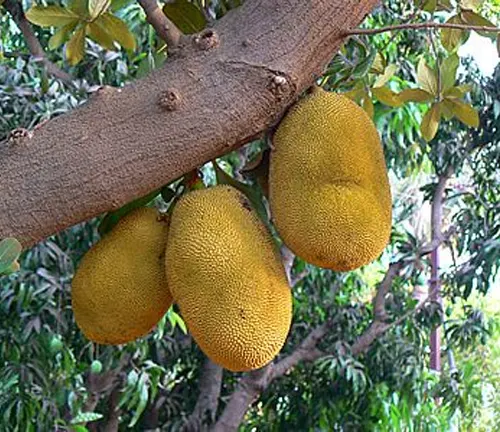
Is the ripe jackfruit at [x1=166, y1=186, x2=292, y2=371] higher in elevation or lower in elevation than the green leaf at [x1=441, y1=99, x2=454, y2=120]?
higher

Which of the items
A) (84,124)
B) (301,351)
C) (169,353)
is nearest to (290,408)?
(301,351)

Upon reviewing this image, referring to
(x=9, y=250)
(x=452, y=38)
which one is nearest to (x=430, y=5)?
(x=452, y=38)

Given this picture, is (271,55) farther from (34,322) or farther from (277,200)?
(34,322)

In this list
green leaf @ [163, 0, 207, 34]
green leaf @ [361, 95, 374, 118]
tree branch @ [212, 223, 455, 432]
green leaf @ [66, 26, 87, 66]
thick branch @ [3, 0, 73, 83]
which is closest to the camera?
green leaf @ [163, 0, 207, 34]

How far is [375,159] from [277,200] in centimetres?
10

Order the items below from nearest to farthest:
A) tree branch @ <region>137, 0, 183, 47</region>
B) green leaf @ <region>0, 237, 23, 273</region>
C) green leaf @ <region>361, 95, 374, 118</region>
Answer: green leaf @ <region>0, 237, 23, 273</region> < tree branch @ <region>137, 0, 183, 47</region> < green leaf @ <region>361, 95, 374, 118</region>

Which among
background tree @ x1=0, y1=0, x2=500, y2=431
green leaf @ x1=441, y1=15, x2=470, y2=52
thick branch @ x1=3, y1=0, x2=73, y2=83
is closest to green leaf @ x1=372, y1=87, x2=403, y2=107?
background tree @ x1=0, y1=0, x2=500, y2=431

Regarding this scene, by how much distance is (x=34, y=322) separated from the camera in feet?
5.87

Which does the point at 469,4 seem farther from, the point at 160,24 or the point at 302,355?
the point at 302,355

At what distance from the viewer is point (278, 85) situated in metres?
0.66

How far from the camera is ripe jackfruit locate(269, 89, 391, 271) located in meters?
0.72

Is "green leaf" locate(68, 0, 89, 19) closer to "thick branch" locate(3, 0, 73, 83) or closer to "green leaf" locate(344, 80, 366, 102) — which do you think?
"green leaf" locate(344, 80, 366, 102)

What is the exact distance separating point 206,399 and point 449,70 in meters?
2.06

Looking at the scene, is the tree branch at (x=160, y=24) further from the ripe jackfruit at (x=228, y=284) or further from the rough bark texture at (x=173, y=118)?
the ripe jackfruit at (x=228, y=284)
